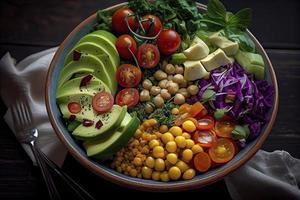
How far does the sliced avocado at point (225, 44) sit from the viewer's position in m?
1.54

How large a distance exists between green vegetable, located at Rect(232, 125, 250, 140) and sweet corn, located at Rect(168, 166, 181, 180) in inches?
8.3

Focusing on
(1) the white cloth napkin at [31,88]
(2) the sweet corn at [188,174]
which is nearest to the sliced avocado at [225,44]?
(2) the sweet corn at [188,174]

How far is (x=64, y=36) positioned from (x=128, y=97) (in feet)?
1.72

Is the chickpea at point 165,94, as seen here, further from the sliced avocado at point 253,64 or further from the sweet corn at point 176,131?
the sliced avocado at point 253,64

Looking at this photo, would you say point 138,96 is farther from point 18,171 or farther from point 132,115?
point 18,171

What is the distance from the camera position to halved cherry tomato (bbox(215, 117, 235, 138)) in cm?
143

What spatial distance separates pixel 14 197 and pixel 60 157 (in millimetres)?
197

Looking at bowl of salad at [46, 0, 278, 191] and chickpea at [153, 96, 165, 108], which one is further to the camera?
chickpea at [153, 96, 165, 108]

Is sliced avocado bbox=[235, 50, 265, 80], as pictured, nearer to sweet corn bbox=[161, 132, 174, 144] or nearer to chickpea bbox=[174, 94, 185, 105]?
chickpea bbox=[174, 94, 185, 105]

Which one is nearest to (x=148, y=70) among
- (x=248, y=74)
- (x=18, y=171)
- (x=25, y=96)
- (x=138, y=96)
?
(x=138, y=96)

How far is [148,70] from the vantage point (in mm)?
1576

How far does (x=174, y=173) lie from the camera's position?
53.2 inches

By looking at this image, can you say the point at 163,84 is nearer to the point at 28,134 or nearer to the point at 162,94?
the point at 162,94

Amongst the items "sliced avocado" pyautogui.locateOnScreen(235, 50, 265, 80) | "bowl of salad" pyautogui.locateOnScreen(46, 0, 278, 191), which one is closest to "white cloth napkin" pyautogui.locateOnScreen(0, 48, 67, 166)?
"bowl of salad" pyautogui.locateOnScreen(46, 0, 278, 191)
